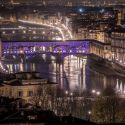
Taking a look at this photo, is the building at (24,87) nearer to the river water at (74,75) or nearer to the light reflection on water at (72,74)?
the river water at (74,75)

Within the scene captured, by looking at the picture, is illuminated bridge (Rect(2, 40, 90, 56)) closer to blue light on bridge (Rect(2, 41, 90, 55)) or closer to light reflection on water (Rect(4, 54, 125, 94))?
blue light on bridge (Rect(2, 41, 90, 55))

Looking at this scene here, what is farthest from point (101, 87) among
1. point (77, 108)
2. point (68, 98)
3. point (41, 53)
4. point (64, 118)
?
point (41, 53)

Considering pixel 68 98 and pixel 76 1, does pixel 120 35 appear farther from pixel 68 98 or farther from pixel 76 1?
pixel 76 1

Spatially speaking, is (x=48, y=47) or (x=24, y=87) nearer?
(x=24, y=87)

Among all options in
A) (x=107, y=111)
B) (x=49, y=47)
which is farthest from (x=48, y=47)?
(x=107, y=111)

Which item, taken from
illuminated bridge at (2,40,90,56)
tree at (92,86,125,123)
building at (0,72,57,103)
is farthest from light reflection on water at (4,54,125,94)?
tree at (92,86,125,123)

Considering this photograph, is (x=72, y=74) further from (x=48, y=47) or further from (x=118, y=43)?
(x=48, y=47)

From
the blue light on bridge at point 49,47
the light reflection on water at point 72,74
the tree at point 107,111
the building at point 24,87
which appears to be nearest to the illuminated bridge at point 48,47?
the blue light on bridge at point 49,47

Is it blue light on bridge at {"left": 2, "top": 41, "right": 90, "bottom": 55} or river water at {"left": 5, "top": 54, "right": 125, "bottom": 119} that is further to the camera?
blue light on bridge at {"left": 2, "top": 41, "right": 90, "bottom": 55}
